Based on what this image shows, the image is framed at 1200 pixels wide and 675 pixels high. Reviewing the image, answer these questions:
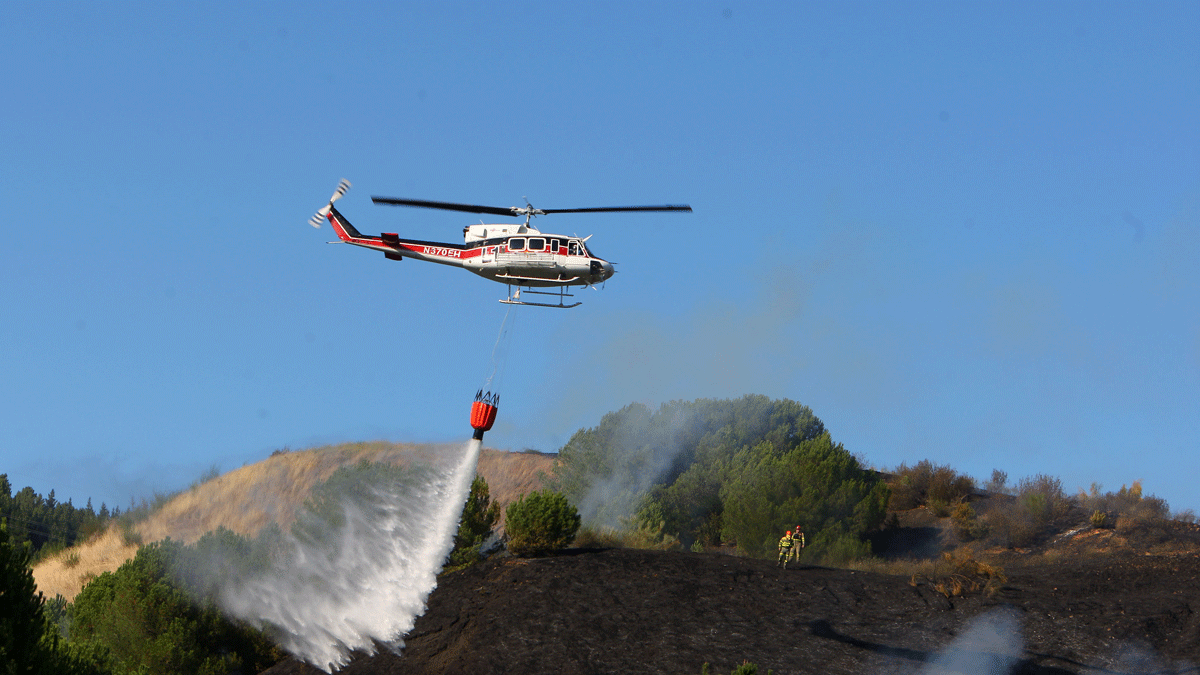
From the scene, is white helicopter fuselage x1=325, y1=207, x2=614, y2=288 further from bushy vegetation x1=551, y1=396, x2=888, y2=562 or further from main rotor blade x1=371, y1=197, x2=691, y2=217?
bushy vegetation x1=551, y1=396, x2=888, y2=562

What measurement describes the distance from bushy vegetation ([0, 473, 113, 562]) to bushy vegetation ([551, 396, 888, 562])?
109 ft

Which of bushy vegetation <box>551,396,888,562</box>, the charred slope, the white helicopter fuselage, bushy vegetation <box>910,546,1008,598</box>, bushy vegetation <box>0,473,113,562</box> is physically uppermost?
the white helicopter fuselage

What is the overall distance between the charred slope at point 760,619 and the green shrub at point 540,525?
85 cm

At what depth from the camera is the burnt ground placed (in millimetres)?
26688

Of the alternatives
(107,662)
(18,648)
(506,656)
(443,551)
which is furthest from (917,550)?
(18,648)

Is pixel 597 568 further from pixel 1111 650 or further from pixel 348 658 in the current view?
pixel 1111 650

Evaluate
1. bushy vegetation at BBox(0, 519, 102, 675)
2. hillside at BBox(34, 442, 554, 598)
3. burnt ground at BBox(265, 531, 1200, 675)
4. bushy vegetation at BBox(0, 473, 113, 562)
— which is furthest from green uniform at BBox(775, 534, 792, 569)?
bushy vegetation at BBox(0, 473, 113, 562)

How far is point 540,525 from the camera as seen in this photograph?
116 feet

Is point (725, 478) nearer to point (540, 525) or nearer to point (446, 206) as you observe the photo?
point (540, 525)

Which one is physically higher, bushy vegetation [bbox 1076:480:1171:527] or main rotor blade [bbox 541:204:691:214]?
main rotor blade [bbox 541:204:691:214]

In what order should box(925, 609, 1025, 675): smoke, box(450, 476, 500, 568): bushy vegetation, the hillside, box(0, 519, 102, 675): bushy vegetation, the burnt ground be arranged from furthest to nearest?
the hillside → box(450, 476, 500, 568): bushy vegetation → the burnt ground → box(925, 609, 1025, 675): smoke → box(0, 519, 102, 675): bushy vegetation

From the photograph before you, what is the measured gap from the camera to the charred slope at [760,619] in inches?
1054

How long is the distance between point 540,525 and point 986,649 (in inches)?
603

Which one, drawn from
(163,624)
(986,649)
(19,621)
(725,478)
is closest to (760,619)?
(986,649)
